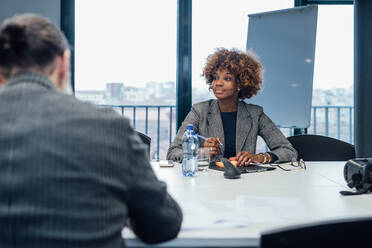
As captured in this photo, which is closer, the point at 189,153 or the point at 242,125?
the point at 189,153

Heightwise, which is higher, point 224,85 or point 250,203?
point 224,85

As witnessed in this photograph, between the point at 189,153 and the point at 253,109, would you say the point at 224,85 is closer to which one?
the point at 253,109

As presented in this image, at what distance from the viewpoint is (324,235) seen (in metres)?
0.97

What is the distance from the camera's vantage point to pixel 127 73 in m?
4.13

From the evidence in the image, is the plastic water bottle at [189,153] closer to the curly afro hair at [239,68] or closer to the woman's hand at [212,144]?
the woman's hand at [212,144]

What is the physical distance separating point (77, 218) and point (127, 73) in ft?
11.8

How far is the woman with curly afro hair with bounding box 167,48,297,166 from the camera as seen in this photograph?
2246mm

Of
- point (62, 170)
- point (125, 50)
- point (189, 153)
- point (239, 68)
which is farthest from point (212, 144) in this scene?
point (125, 50)

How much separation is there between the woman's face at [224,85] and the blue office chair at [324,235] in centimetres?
145

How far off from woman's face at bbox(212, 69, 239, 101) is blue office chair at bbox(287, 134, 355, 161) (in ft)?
1.70

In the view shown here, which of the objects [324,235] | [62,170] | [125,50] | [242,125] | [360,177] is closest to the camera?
[62,170]

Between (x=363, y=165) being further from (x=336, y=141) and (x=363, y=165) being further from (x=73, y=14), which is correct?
(x=73, y=14)

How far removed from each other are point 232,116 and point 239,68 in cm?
36

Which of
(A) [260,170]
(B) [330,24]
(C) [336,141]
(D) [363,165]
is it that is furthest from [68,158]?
(B) [330,24]
